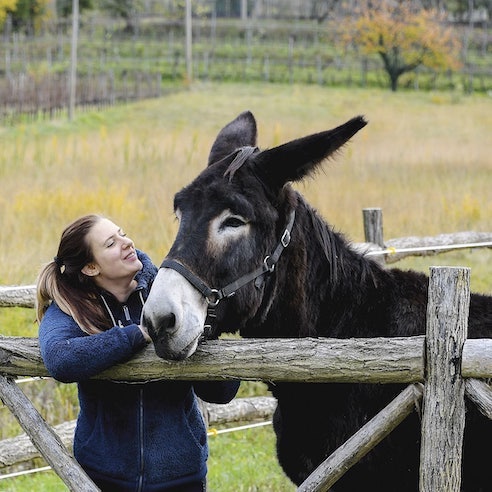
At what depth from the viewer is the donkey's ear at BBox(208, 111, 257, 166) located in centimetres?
419

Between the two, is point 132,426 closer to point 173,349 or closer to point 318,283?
point 173,349

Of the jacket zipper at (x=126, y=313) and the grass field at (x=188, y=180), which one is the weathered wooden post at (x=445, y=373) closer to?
the grass field at (x=188, y=180)

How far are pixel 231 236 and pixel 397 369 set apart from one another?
86 cm

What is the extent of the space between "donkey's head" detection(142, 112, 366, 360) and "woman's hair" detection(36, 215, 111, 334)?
0.38m

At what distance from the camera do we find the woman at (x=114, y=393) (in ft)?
11.9

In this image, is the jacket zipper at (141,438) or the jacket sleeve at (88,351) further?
the jacket zipper at (141,438)

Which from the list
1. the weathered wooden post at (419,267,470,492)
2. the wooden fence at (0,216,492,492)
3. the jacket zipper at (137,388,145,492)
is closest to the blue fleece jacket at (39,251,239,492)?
the jacket zipper at (137,388,145,492)

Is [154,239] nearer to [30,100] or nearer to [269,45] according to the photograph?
[30,100]

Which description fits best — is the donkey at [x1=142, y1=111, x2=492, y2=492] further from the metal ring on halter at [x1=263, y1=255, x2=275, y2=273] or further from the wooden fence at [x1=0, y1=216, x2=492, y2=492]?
the wooden fence at [x1=0, y1=216, x2=492, y2=492]

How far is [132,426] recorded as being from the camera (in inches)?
142

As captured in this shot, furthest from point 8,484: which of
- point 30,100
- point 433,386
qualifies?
point 30,100

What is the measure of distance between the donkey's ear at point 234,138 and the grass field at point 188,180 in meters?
0.38

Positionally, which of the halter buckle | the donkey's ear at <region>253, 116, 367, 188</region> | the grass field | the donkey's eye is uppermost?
the donkey's ear at <region>253, 116, 367, 188</region>

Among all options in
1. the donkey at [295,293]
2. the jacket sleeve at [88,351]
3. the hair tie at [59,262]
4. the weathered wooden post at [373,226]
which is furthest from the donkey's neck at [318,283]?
the weathered wooden post at [373,226]
